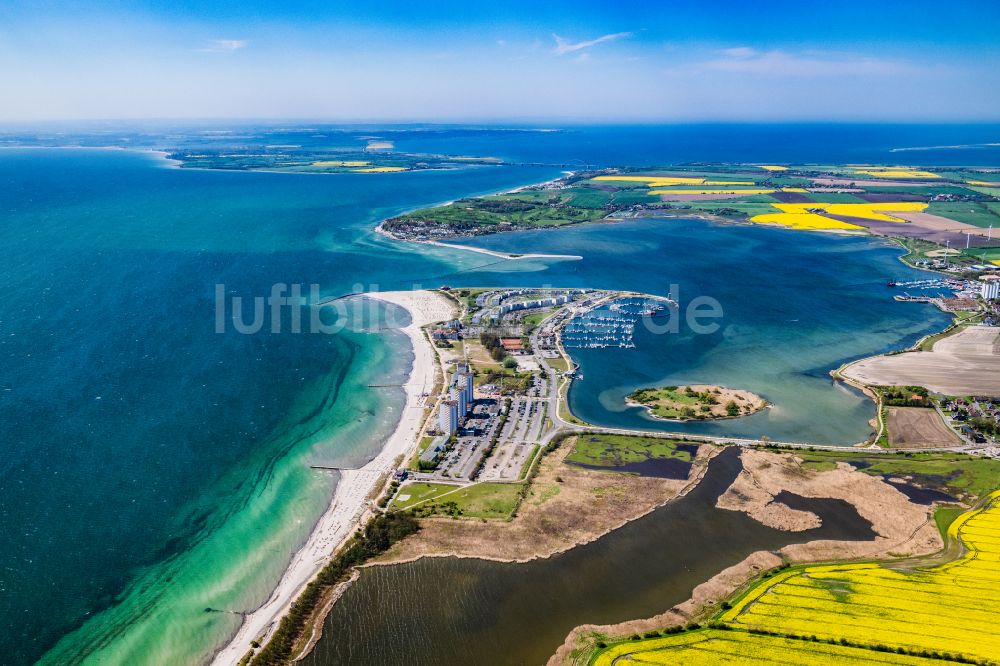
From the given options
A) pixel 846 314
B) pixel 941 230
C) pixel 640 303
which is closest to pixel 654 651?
pixel 640 303

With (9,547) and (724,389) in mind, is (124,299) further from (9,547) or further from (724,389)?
(724,389)

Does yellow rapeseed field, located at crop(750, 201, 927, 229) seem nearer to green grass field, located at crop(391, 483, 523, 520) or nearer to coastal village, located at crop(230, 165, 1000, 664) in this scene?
coastal village, located at crop(230, 165, 1000, 664)

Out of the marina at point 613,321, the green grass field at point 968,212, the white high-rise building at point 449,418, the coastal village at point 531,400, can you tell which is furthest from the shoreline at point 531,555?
the green grass field at point 968,212

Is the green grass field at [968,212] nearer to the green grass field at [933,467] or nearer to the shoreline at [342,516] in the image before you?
the green grass field at [933,467]

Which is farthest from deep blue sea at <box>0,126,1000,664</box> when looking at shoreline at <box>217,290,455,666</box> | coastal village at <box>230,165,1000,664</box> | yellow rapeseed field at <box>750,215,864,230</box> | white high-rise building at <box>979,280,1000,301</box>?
white high-rise building at <box>979,280,1000,301</box>

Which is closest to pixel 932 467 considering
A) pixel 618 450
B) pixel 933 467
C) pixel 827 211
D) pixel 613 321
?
pixel 933 467

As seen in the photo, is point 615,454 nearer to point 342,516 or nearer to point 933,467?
point 342,516

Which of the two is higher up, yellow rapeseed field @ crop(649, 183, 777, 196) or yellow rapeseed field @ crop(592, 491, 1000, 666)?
yellow rapeseed field @ crop(649, 183, 777, 196)
